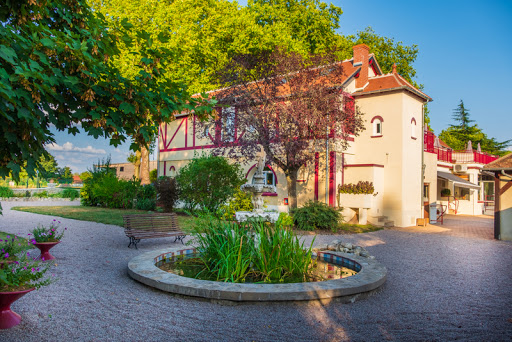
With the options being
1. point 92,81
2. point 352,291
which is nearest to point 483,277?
point 352,291

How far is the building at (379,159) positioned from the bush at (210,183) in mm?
1235

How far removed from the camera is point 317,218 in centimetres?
1440

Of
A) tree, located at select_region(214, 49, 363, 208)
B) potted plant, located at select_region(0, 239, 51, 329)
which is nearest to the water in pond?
potted plant, located at select_region(0, 239, 51, 329)

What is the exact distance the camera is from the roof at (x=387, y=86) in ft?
59.1

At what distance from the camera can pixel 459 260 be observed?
941 cm

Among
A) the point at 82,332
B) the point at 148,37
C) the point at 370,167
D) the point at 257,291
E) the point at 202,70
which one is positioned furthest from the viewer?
the point at 202,70

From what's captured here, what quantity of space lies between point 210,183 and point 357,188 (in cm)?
660

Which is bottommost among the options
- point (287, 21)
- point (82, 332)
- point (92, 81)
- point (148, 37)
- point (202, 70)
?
point (82, 332)

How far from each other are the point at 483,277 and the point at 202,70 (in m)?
23.6

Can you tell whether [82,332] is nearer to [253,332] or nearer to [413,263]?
[253,332]

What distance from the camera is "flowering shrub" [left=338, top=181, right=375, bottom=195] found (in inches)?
665

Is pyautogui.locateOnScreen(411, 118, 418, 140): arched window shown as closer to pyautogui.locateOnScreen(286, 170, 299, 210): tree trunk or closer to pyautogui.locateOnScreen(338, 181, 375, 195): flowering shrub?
pyautogui.locateOnScreen(338, 181, 375, 195): flowering shrub

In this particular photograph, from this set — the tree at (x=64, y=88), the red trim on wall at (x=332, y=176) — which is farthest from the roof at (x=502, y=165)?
the tree at (x=64, y=88)

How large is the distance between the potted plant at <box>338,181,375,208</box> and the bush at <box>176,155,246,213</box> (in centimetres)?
471
